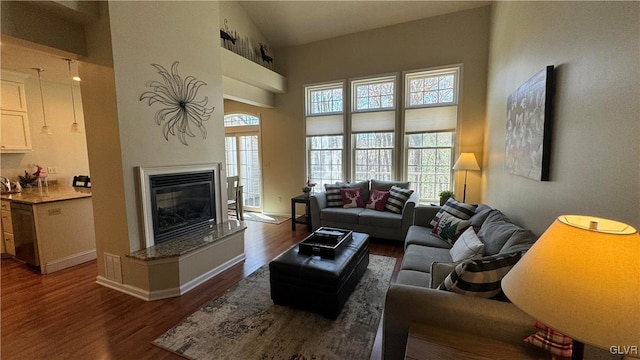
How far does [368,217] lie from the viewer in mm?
4098

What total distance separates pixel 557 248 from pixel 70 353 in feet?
9.52

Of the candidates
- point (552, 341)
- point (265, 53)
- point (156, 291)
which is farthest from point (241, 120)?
point (552, 341)

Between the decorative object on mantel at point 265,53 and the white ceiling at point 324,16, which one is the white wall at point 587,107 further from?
the decorative object on mantel at point 265,53

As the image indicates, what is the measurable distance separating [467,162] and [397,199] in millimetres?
1168

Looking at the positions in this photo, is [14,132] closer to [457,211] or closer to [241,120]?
[241,120]

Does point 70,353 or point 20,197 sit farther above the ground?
point 20,197

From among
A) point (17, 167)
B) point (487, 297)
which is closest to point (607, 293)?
point (487, 297)

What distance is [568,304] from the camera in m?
0.67

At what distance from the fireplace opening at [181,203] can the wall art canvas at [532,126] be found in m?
3.36

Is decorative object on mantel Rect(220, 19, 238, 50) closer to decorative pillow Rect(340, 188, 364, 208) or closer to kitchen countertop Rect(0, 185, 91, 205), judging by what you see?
kitchen countertop Rect(0, 185, 91, 205)

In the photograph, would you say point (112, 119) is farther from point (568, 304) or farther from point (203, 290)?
point (568, 304)

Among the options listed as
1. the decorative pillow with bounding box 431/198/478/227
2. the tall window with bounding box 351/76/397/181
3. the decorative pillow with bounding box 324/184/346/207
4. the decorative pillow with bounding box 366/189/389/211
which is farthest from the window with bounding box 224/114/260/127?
the decorative pillow with bounding box 431/198/478/227

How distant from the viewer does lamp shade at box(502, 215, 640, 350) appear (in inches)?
24.4

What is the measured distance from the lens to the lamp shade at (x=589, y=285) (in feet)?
2.04
